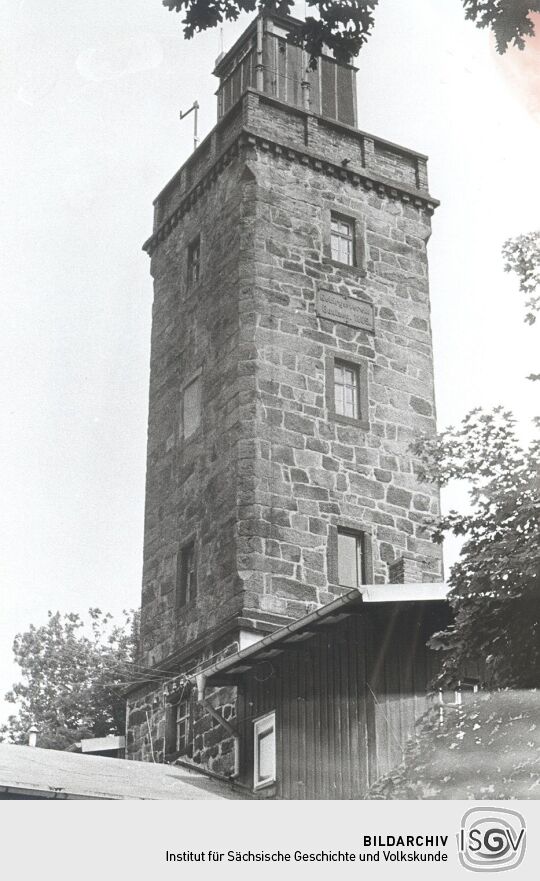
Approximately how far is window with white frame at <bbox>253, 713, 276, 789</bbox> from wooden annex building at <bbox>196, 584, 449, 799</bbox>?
1 centimetres

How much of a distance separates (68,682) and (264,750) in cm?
1370

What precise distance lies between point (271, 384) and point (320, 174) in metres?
4.05

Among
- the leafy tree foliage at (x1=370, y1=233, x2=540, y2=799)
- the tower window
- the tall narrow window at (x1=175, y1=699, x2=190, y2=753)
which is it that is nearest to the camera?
the leafy tree foliage at (x1=370, y1=233, x2=540, y2=799)

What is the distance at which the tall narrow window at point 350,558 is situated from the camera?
1903cm

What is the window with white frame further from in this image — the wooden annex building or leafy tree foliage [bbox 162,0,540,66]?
leafy tree foliage [bbox 162,0,540,66]

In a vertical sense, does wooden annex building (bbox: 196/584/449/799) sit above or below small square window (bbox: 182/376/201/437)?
below

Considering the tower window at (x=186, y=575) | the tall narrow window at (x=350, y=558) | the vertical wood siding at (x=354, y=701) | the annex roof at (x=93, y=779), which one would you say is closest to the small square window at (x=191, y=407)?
the tower window at (x=186, y=575)

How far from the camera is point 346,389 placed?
66.9 feet

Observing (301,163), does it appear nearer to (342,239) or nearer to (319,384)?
(342,239)

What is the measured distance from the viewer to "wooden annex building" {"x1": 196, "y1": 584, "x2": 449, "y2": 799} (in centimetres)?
1412
